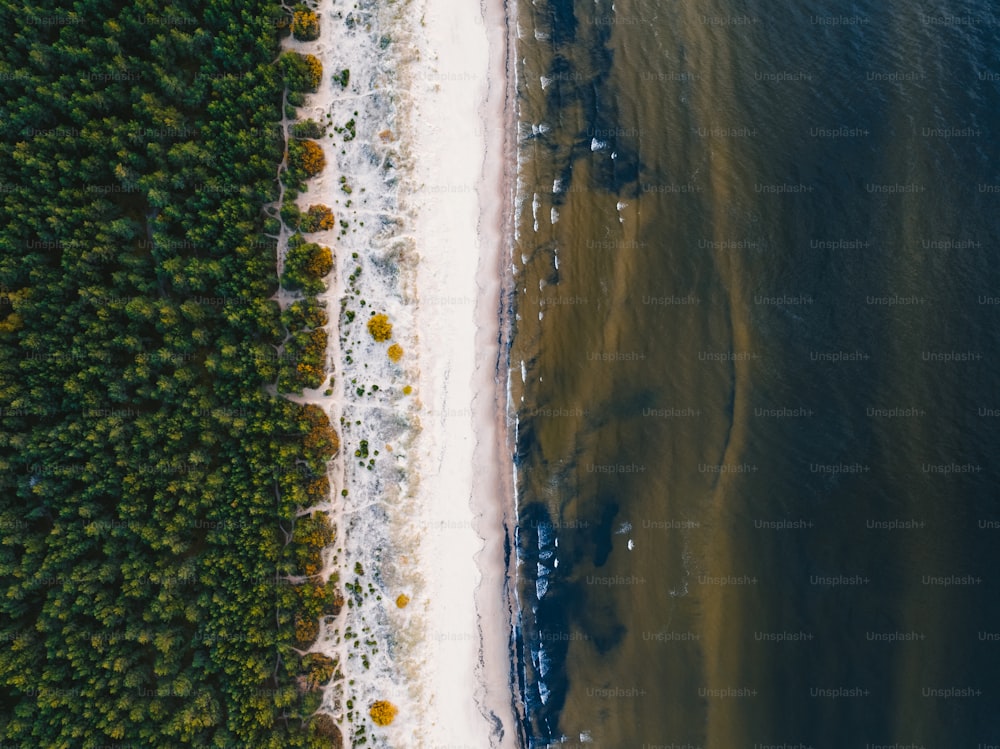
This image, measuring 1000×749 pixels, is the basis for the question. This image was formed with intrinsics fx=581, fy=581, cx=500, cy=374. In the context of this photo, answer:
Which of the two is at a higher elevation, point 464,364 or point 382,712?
point 464,364

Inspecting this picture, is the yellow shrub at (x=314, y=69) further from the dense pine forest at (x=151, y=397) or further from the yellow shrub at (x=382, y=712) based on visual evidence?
the yellow shrub at (x=382, y=712)

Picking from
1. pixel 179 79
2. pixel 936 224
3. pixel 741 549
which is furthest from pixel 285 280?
pixel 936 224

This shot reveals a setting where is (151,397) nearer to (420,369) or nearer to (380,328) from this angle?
(380,328)

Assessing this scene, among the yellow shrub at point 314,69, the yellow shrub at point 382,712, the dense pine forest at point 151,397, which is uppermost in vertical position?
the yellow shrub at point 314,69

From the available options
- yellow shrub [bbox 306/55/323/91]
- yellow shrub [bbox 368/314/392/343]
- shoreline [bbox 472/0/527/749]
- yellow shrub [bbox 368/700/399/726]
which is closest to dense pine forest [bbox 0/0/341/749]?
yellow shrub [bbox 306/55/323/91]

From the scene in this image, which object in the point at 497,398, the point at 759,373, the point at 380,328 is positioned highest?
the point at 380,328

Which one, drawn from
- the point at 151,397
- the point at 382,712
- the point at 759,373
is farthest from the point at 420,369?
the point at 759,373

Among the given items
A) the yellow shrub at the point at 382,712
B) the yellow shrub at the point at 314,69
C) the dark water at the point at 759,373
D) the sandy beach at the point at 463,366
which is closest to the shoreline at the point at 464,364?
the sandy beach at the point at 463,366

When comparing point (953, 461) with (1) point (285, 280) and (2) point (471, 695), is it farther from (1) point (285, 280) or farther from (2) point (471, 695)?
(1) point (285, 280)
